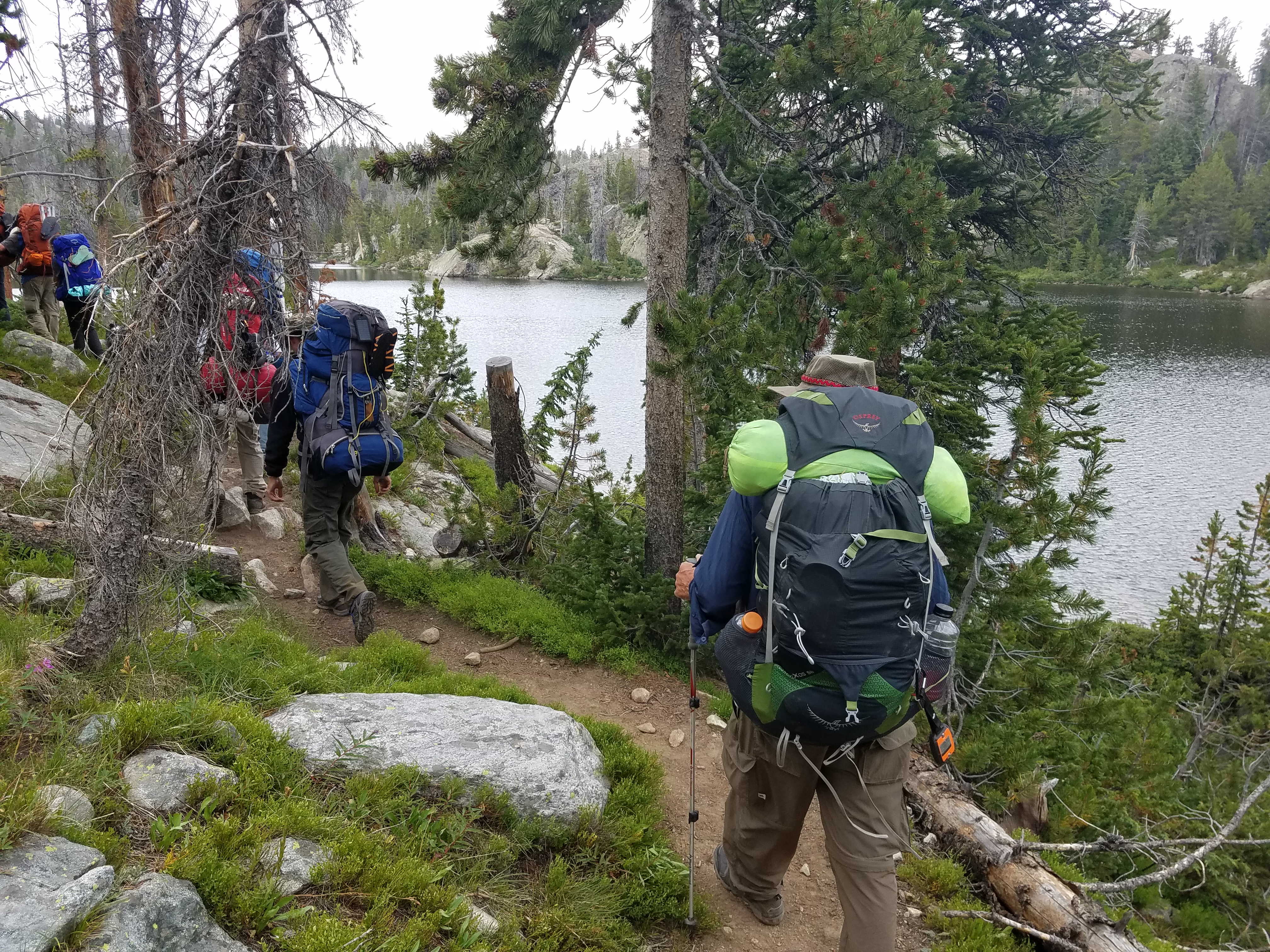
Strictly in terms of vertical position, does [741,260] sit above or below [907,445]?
above

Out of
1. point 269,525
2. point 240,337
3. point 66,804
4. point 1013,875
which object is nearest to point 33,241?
point 269,525

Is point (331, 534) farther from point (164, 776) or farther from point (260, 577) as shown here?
point (164, 776)

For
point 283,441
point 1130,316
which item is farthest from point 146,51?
point 1130,316

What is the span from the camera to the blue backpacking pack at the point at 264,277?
3.37 m

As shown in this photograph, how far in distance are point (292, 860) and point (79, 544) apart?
1.86 meters

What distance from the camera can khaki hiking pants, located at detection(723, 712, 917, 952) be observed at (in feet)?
9.22

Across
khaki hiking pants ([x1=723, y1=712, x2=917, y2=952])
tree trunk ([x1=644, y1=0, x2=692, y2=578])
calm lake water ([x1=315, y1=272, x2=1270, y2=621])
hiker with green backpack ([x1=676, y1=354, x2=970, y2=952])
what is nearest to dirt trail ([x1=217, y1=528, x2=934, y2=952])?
khaki hiking pants ([x1=723, y1=712, x2=917, y2=952])

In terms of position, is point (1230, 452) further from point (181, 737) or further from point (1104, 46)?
point (181, 737)

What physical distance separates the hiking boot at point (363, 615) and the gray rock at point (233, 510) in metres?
2.21

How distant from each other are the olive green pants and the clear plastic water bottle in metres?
4.03

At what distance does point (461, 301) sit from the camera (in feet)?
113

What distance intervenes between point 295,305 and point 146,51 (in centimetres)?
201

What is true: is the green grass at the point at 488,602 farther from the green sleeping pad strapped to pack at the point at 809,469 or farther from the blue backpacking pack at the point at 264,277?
the green sleeping pad strapped to pack at the point at 809,469

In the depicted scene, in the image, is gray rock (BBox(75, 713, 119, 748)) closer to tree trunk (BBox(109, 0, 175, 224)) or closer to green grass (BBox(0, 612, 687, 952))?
green grass (BBox(0, 612, 687, 952))
